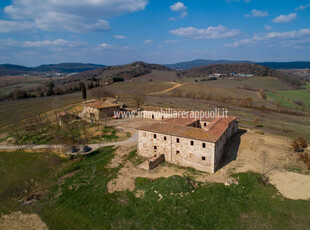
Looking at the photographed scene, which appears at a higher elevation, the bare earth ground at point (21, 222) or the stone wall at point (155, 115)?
the stone wall at point (155, 115)

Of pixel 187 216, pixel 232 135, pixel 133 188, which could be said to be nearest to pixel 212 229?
pixel 187 216

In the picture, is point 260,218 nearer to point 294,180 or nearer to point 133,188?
point 294,180

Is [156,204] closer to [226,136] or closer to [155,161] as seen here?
[155,161]

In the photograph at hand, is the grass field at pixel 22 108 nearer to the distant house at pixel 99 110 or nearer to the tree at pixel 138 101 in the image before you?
the distant house at pixel 99 110

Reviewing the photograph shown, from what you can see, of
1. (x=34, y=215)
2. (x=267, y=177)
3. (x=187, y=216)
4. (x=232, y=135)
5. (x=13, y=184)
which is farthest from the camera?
(x=232, y=135)

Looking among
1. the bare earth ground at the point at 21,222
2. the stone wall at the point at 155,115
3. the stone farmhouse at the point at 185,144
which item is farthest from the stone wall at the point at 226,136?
the bare earth ground at the point at 21,222

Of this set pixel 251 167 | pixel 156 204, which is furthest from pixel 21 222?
pixel 251 167

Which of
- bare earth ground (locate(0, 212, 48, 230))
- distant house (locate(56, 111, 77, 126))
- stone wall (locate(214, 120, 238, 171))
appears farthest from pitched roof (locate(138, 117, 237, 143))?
distant house (locate(56, 111, 77, 126))
